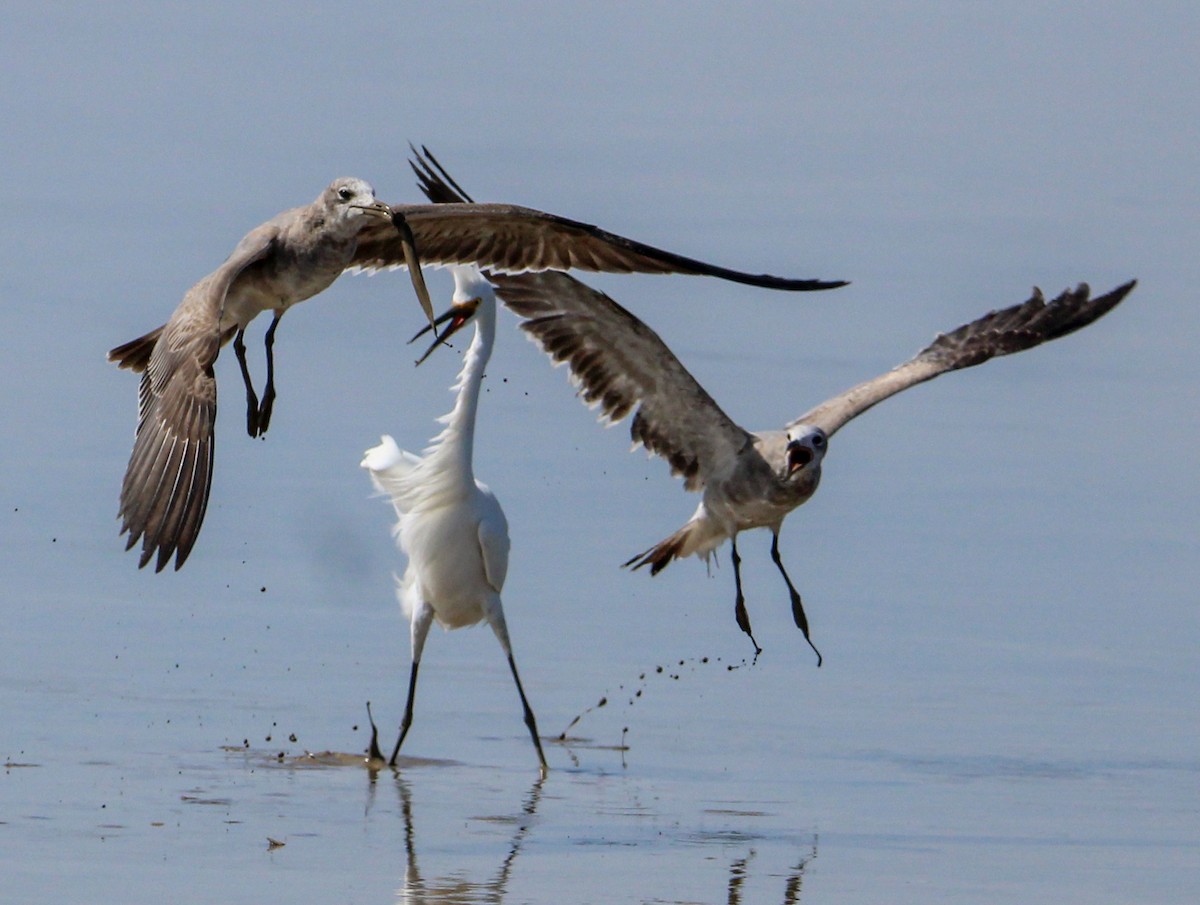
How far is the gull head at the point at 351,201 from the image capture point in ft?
33.3

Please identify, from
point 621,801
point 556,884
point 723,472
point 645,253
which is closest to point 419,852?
point 556,884

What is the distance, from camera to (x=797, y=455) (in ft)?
42.7

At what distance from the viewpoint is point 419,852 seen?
31.4 feet

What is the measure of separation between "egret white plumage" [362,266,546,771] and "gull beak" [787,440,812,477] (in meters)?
1.55

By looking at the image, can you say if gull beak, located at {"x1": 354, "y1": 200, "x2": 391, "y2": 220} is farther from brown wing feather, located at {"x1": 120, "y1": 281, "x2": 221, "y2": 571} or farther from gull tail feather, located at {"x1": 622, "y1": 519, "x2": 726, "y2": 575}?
gull tail feather, located at {"x1": 622, "y1": 519, "x2": 726, "y2": 575}

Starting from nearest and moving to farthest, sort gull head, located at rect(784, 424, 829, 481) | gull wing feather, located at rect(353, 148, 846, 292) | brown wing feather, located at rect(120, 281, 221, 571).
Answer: brown wing feather, located at rect(120, 281, 221, 571)
gull wing feather, located at rect(353, 148, 846, 292)
gull head, located at rect(784, 424, 829, 481)

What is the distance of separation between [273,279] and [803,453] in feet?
12.1

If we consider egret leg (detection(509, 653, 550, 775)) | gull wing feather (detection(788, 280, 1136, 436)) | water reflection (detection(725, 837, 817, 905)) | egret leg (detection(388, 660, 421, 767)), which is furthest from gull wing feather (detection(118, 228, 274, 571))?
gull wing feather (detection(788, 280, 1136, 436))

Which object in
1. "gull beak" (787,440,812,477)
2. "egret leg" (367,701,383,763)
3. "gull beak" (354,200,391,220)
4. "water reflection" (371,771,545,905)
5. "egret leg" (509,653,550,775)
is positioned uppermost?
"gull beak" (354,200,391,220)

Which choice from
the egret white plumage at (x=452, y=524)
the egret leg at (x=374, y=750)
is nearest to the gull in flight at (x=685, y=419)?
the egret white plumage at (x=452, y=524)

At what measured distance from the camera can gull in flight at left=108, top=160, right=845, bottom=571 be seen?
914cm

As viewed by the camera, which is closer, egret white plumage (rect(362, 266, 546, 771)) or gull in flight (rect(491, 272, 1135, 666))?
egret white plumage (rect(362, 266, 546, 771))

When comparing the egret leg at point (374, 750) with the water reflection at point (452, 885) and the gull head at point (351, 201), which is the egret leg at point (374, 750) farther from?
the gull head at point (351, 201)

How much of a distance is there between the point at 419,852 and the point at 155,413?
186cm
